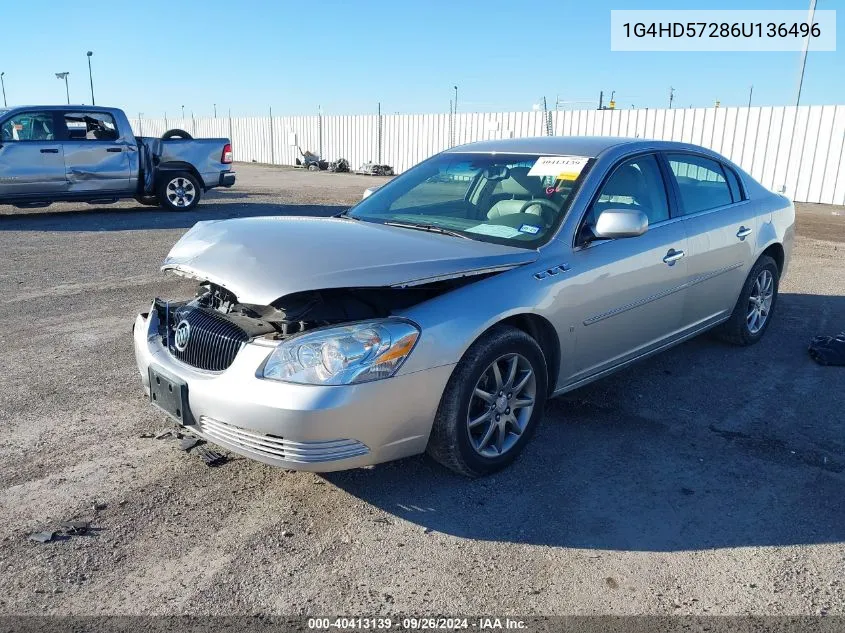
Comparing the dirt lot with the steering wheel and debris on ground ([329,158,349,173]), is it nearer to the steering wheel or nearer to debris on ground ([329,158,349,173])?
the steering wheel

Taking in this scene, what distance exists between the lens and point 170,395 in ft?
10.8

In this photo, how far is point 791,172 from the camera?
18000 millimetres

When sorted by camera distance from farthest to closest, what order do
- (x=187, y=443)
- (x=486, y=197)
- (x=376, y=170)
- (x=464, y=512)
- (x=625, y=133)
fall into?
(x=376, y=170)
(x=625, y=133)
(x=486, y=197)
(x=187, y=443)
(x=464, y=512)

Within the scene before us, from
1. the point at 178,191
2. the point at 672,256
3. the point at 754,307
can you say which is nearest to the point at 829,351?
the point at 754,307

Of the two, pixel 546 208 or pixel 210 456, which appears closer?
pixel 210 456

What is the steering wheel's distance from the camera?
396 cm

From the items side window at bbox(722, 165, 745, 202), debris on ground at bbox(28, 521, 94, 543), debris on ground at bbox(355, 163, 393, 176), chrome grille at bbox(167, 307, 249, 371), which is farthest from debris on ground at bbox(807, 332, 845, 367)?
debris on ground at bbox(355, 163, 393, 176)

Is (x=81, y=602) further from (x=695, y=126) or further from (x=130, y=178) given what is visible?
(x=695, y=126)

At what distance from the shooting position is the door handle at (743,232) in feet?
17.3

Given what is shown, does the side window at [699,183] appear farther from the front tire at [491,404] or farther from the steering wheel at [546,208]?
the front tire at [491,404]

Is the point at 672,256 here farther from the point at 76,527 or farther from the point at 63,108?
the point at 63,108

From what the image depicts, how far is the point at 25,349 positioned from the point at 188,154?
30.0 ft

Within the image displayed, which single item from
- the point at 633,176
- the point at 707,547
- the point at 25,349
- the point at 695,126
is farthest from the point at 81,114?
the point at 695,126

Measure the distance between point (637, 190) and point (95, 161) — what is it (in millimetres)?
→ 10731
